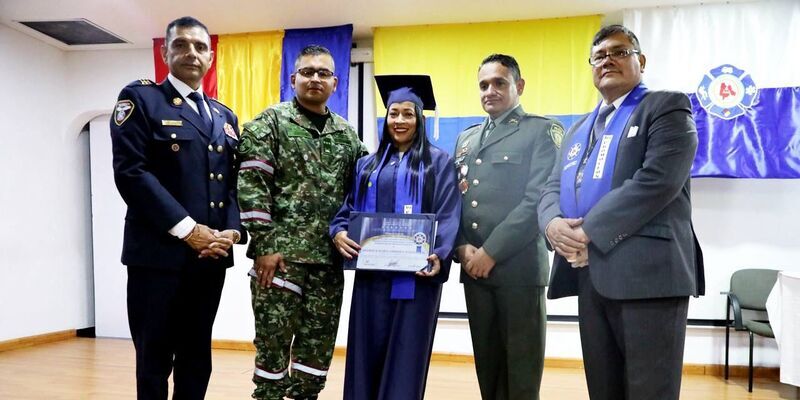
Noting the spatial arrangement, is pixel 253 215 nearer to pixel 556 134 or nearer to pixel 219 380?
pixel 556 134

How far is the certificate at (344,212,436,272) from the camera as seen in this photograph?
2.05 m

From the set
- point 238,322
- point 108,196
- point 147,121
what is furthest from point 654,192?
point 108,196

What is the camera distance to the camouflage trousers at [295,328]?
7.68 ft

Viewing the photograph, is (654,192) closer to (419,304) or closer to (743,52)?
(419,304)

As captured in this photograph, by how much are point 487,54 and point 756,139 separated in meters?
2.39

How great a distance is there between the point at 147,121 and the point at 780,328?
435 centimetres

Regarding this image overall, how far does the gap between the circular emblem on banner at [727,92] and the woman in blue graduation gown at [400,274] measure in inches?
129

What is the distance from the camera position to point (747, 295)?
170 inches

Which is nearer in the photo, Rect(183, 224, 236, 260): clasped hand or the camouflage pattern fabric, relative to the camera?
Rect(183, 224, 236, 260): clasped hand

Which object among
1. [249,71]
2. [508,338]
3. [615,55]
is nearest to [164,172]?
[508,338]

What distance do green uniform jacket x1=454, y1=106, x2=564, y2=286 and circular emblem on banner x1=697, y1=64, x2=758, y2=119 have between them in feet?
9.17

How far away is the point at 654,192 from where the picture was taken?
5.54ft

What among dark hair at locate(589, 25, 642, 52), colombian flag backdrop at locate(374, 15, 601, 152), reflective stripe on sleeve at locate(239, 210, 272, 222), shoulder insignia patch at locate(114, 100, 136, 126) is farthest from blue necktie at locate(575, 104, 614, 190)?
colombian flag backdrop at locate(374, 15, 601, 152)

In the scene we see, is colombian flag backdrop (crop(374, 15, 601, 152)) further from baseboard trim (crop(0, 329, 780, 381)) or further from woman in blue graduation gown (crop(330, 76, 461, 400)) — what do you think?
woman in blue graduation gown (crop(330, 76, 461, 400))
